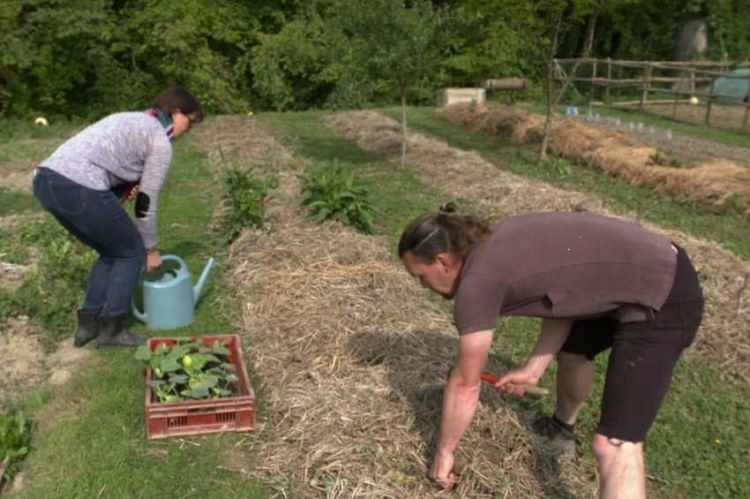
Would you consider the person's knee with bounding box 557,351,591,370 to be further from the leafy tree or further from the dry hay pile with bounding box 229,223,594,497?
the leafy tree

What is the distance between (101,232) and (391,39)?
23.3ft

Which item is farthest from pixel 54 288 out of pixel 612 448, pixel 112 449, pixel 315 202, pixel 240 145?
pixel 240 145

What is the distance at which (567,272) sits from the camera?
246cm

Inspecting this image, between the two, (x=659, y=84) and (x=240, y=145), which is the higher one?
(x=240, y=145)

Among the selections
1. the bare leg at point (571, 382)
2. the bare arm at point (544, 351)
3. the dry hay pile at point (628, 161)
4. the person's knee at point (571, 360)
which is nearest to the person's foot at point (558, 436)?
the bare leg at point (571, 382)

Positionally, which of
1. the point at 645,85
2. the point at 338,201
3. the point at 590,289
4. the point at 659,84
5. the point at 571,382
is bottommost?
the point at 659,84

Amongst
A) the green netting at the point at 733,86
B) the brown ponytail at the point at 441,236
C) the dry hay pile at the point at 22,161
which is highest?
the brown ponytail at the point at 441,236

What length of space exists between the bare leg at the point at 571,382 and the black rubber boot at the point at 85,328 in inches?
110

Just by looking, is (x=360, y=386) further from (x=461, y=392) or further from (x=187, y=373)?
(x=461, y=392)

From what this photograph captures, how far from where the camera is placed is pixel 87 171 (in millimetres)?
4020

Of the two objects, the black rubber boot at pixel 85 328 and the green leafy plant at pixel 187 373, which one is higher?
the green leafy plant at pixel 187 373

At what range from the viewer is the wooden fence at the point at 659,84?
705 inches

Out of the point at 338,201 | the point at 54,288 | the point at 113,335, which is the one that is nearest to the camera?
the point at 113,335

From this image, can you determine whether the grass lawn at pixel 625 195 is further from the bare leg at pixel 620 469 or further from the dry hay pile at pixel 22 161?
the dry hay pile at pixel 22 161
